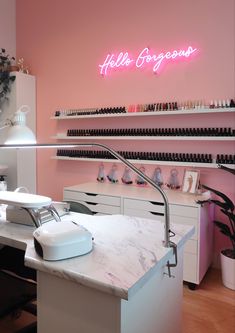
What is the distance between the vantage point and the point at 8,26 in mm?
4273

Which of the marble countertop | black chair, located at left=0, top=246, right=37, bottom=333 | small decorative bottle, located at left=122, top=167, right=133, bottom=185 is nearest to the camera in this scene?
the marble countertop

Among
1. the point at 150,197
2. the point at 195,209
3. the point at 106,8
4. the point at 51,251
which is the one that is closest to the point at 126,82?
the point at 106,8

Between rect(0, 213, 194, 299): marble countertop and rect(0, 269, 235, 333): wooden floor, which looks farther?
rect(0, 269, 235, 333): wooden floor

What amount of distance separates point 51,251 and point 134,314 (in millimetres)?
396

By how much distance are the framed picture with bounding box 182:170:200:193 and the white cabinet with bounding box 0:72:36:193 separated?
227cm

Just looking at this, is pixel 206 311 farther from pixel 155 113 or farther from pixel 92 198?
pixel 155 113

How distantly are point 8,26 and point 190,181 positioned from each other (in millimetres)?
3483

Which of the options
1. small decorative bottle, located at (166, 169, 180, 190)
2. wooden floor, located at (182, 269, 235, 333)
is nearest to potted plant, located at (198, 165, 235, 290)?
wooden floor, located at (182, 269, 235, 333)

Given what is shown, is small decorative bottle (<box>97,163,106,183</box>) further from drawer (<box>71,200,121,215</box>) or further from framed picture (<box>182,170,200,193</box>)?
framed picture (<box>182,170,200,193</box>)

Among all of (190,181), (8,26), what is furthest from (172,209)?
(8,26)

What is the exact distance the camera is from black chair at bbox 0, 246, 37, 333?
1488 millimetres

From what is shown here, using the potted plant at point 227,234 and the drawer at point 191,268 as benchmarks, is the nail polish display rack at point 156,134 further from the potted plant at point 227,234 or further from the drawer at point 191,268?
the drawer at point 191,268

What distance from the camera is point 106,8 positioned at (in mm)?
3510

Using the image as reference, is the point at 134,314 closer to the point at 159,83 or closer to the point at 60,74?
the point at 159,83
